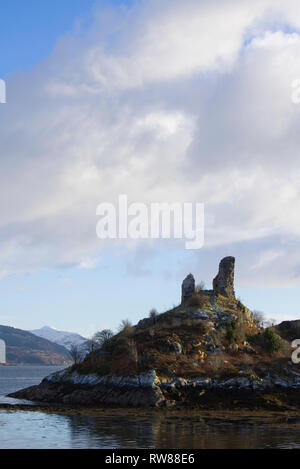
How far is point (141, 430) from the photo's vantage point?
53406mm

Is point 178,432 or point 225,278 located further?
point 225,278

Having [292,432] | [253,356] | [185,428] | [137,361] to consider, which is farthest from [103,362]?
[292,432]

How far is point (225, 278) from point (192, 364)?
1034 inches

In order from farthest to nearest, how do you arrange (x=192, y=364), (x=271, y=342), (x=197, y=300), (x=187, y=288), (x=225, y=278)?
1. (x=225, y=278)
2. (x=187, y=288)
3. (x=197, y=300)
4. (x=271, y=342)
5. (x=192, y=364)

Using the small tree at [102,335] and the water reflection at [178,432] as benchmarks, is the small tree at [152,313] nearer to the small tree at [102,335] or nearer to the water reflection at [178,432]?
the small tree at [102,335]

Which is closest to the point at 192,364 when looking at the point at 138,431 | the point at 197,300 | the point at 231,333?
the point at 231,333

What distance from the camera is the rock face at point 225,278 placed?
103 meters

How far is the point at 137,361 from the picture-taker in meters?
82.4

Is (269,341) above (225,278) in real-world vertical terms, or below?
below

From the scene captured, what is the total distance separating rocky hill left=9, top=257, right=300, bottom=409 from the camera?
76062mm

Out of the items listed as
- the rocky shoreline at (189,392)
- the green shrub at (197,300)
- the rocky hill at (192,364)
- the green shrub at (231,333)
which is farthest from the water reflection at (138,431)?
the green shrub at (197,300)

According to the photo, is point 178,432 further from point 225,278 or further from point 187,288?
point 225,278

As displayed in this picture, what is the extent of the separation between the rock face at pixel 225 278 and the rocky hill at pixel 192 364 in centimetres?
20

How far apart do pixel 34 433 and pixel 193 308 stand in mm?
51942
